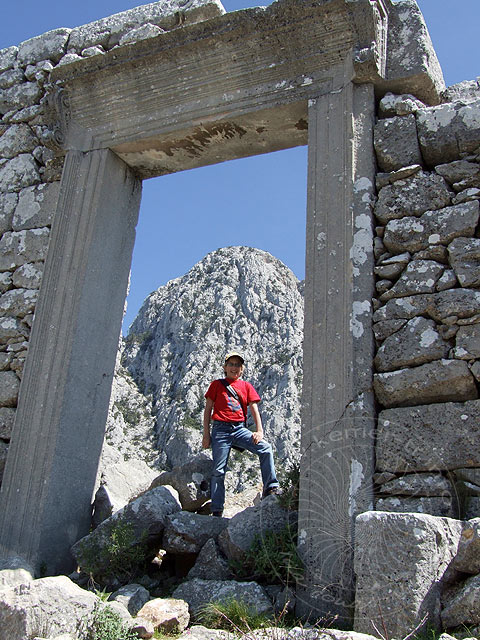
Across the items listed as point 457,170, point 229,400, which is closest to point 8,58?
point 229,400

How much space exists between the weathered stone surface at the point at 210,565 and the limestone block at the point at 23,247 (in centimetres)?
273

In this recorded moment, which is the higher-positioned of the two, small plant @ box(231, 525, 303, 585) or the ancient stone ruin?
the ancient stone ruin

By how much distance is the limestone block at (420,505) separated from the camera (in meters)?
3.80

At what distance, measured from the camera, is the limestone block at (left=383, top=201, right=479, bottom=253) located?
439 cm

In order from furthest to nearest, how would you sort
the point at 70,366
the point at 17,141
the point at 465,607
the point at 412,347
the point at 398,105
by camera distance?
the point at 17,141, the point at 70,366, the point at 398,105, the point at 412,347, the point at 465,607

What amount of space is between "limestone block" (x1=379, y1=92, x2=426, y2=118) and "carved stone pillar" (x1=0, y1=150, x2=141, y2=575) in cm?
231

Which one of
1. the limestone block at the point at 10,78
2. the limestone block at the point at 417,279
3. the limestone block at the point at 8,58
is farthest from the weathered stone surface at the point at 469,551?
the limestone block at the point at 8,58

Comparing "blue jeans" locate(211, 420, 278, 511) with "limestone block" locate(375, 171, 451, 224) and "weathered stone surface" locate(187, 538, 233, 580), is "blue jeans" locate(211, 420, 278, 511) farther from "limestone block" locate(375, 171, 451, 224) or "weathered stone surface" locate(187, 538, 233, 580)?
"limestone block" locate(375, 171, 451, 224)

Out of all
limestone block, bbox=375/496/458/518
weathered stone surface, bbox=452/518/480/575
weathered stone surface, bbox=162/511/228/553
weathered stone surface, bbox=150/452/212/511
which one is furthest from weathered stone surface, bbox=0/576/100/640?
weathered stone surface, bbox=150/452/212/511

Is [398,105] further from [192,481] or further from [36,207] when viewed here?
[192,481]

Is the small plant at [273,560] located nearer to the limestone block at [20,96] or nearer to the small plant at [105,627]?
the small plant at [105,627]

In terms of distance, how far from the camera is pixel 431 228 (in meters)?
4.48

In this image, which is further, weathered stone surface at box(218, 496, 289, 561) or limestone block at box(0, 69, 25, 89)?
limestone block at box(0, 69, 25, 89)

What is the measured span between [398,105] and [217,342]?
60.8 feet
